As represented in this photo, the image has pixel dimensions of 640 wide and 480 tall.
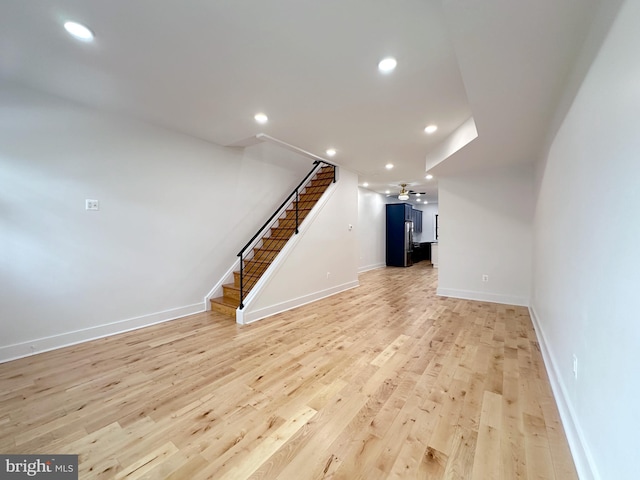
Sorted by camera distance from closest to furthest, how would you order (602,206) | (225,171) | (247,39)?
1. (602,206)
2. (247,39)
3. (225,171)

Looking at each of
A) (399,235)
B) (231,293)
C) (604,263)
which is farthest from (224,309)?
(399,235)

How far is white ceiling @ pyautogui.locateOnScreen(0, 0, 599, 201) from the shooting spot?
1612mm

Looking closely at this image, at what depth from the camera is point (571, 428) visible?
155cm

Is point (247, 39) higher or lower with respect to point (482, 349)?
higher

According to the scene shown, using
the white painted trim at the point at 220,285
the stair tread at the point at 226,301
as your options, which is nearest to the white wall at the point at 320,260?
the stair tread at the point at 226,301

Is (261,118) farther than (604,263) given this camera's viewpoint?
Yes

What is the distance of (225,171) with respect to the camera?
4.31 metres

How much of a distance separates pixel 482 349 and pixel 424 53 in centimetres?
289

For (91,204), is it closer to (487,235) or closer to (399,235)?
(487,235)

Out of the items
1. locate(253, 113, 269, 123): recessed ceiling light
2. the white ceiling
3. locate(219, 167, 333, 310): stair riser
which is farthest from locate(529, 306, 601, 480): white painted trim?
locate(253, 113, 269, 123): recessed ceiling light

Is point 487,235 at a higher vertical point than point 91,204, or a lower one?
lower

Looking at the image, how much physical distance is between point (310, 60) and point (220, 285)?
3.55 metres

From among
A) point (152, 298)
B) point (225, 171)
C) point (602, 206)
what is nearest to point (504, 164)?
point (602, 206)

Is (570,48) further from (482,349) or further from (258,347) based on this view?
(258,347)
